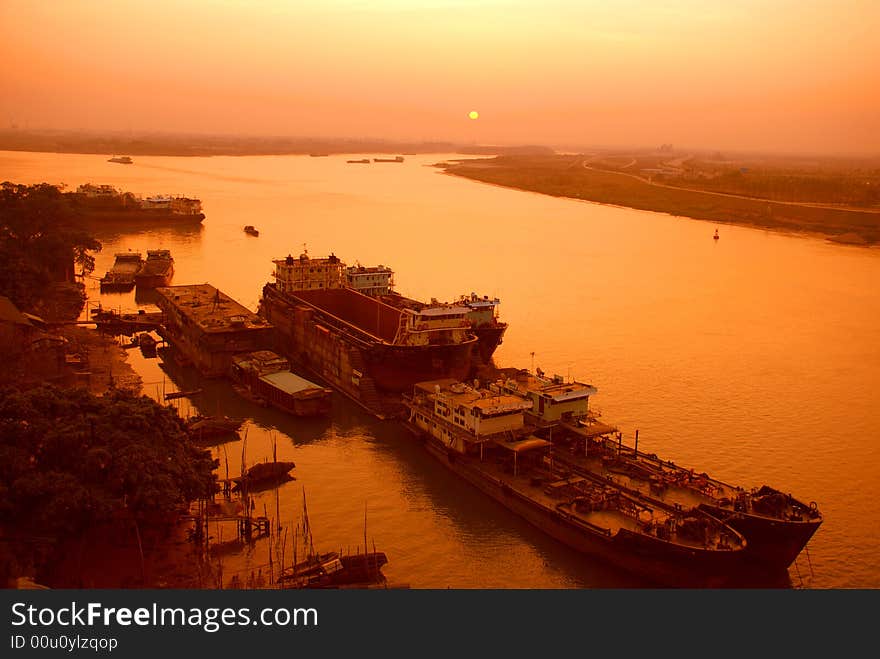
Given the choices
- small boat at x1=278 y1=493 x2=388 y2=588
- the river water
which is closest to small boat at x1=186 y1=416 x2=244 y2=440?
the river water

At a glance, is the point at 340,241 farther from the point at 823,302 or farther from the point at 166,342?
the point at 823,302

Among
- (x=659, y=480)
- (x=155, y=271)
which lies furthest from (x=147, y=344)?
(x=659, y=480)

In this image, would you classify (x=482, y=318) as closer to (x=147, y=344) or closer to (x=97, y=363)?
(x=147, y=344)

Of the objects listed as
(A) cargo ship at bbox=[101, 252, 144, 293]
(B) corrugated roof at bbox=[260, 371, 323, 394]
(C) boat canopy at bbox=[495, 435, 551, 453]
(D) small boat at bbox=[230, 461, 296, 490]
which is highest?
(A) cargo ship at bbox=[101, 252, 144, 293]

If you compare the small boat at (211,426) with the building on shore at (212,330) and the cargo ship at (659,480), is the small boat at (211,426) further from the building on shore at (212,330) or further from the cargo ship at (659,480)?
the cargo ship at (659,480)

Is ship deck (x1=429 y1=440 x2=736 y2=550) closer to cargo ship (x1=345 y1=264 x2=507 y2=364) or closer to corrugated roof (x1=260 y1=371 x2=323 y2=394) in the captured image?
corrugated roof (x1=260 y1=371 x2=323 y2=394)

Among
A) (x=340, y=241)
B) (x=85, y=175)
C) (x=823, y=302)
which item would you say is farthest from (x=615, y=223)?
(x=85, y=175)
